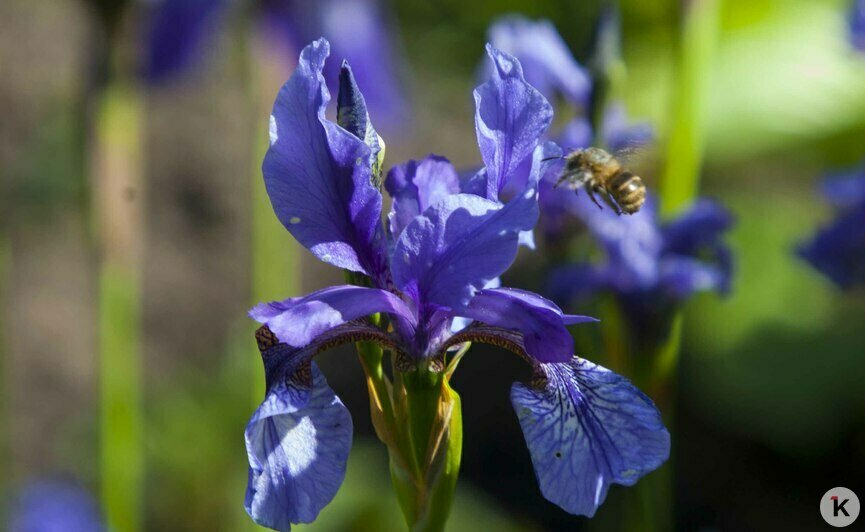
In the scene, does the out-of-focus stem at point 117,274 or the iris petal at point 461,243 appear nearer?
the iris petal at point 461,243

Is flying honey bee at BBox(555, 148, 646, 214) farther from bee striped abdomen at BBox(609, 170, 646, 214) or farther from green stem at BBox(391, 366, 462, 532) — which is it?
green stem at BBox(391, 366, 462, 532)

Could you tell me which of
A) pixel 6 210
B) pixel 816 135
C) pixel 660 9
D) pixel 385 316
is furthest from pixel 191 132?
pixel 385 316

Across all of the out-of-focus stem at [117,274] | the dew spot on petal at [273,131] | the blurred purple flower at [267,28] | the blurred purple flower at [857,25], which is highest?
the blurred purple flower at [857,25]

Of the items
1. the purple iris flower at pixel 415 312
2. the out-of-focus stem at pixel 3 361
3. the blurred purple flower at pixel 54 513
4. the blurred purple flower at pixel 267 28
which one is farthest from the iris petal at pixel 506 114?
the out-of-focus stem at pixel 3 361

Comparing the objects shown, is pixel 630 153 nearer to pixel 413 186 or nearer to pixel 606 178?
pixel 606 178

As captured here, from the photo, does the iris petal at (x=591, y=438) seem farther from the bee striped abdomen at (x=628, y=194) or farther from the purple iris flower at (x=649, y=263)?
the purple iris flower at (x=649, y=263)

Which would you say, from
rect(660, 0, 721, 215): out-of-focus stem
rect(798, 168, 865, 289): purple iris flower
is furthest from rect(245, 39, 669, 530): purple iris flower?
rect(798, 168, 865, 289): purple iris flower

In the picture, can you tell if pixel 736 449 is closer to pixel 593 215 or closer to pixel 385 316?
pixel 593 215
